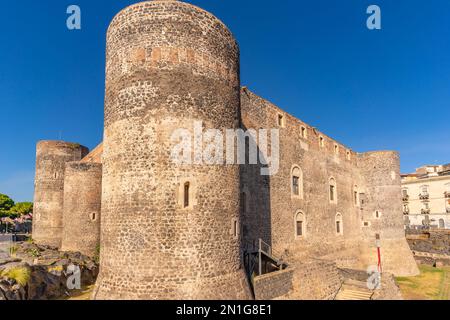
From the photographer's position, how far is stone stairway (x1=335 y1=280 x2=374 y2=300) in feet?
53.2

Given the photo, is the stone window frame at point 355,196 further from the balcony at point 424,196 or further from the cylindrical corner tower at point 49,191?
the balcony at point 424,196

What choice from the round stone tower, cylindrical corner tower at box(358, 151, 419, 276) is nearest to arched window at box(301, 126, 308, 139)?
cylindrical corner tower at box(358, 151, 419, 276)

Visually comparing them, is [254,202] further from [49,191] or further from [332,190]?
[49,191]

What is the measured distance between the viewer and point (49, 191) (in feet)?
83.9

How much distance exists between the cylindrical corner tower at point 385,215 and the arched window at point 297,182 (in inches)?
444

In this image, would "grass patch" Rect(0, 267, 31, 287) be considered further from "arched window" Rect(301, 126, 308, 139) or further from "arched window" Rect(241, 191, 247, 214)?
"arched window" Rect(301, 126, 308, 139)

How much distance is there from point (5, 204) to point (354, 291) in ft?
159

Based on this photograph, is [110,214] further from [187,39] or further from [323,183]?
[323,183]

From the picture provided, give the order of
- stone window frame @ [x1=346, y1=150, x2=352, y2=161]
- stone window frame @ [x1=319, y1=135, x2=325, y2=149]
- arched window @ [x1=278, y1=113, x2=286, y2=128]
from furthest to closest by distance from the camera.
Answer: stone window frame @ [x1=346, y1=150, x2=352, y2=161] → stone window frame @ [x1=319, y1=135, x2=325, y2=149] → arched window @ [x1=278, y1=113, x2=286, y2=128]

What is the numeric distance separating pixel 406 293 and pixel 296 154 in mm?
10966

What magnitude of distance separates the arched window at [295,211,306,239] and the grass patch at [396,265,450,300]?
6816mm

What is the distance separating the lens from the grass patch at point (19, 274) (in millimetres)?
12578

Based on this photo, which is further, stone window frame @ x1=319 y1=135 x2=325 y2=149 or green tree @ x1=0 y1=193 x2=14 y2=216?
green tree @ x1=0 y1=193 x2=14 y2=216

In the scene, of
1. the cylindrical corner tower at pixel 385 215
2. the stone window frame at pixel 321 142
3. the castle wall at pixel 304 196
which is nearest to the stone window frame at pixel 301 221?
the castle wall at pixel 304 196
